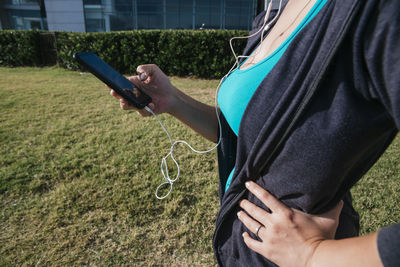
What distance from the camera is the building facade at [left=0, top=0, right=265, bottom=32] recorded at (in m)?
17.4

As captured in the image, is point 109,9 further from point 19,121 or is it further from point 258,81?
point 258,81

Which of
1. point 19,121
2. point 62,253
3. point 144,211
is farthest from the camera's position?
point 19,121

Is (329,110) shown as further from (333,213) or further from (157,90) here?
(157,90)

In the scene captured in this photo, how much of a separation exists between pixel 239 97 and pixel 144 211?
2.18m

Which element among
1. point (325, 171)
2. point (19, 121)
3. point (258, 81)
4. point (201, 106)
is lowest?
point (19, 121)

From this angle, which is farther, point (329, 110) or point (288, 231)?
point (288, 231)

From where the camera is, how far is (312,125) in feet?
2.14

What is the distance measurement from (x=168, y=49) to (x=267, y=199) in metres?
8.82

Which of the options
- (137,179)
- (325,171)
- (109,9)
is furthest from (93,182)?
(109,9)

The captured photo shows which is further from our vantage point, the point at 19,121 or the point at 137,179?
the point at 19,121

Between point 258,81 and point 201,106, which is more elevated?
point 258,81

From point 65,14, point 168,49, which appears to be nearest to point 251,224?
point 168,49

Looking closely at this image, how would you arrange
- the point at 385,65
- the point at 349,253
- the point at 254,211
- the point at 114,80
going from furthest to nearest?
1. the point at 114,80
2. the point at 254,211
3. the point at 349,253
4. the point at 385,65

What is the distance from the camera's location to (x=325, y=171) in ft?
2.16
